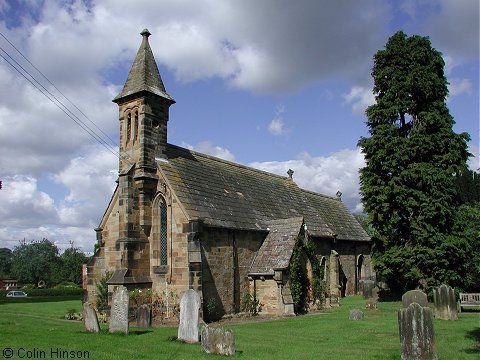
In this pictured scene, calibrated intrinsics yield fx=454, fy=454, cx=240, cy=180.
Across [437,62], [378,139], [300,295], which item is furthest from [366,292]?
[437,62]

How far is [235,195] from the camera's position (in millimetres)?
27812

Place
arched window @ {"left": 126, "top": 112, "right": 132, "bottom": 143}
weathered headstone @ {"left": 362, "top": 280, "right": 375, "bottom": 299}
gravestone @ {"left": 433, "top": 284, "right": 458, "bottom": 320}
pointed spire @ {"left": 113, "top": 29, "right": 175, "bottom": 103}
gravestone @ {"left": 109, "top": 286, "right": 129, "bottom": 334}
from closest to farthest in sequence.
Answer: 1. gravestone @ {"left": 109, "top": 286, "right": 129, "bottom": 334}
2. gravestone @ {"left": 433, "top": 284, "right": 458, "bottom": 320}
3. pointed spire @ {"left": 113, "top": 29, "right": 175, "bottom": 103}
4. arched window @ {"left": 126, "top": 112, "right": 132, "bottom": 143}
5. weathered headstone @ {"left": 362, "top": 280, "right": 375, "bottom": 299}

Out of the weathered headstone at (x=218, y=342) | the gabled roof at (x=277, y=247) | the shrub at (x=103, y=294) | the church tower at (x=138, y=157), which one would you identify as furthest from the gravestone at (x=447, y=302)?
the shrub at (x=103, y=294)

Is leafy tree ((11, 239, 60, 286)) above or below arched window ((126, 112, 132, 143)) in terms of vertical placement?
below

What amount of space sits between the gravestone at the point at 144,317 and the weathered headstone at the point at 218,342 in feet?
22.8

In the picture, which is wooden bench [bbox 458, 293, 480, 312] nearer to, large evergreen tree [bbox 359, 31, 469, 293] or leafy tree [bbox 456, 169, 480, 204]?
large evergreen tree [bbox 359, 31, 469, 293]

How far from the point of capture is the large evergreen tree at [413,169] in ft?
84.3

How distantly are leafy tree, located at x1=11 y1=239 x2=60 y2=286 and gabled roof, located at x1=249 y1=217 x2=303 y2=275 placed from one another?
83.0 meters

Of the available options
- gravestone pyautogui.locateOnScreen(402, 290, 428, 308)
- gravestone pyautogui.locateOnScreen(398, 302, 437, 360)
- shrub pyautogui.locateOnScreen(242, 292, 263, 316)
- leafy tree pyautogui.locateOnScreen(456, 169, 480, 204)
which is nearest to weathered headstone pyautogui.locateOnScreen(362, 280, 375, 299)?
shrub pyautogui.locateOnScreen(242, 292, 263, 316)

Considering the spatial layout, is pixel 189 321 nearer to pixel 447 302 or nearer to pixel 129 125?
pixel 447 302

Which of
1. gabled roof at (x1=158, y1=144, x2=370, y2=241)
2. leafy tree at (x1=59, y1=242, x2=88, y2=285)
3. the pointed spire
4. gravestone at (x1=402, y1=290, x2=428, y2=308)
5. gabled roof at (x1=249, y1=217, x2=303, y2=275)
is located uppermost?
the pointed spire

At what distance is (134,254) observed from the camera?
2262 centimetres

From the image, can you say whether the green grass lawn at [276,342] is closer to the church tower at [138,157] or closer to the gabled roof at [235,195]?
the church tower at [138,157]

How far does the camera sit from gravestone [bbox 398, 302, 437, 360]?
1133 centimetres
